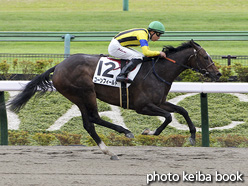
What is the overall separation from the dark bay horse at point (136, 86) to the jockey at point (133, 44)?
148 mm

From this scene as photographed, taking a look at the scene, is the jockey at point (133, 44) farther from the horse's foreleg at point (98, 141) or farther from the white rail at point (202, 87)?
the white rail at point (202, 87)

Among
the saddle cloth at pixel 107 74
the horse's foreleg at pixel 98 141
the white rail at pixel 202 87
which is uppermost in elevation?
the saddle cloth at pixel 107 74

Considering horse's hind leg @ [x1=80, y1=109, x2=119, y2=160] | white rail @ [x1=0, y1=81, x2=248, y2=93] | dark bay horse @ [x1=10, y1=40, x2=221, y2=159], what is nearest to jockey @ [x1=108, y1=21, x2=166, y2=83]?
dark bay horse @ [x1=10, y1=40, x2=221, y2=159]

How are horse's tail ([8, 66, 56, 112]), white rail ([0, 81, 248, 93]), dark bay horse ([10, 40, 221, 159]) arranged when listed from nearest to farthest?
dark bay horse ([10, 40, 221, 159]), horse's tail ([8, 66, 56, 112]), white rail ([0, 81, 248, 93])

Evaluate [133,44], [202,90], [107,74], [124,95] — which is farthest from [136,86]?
[202,90]

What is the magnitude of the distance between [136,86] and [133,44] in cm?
52

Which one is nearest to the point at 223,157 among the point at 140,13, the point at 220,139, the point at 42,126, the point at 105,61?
the point at 220,139

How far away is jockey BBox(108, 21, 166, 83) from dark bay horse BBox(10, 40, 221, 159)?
0.15 m

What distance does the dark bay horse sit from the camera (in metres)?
5.98

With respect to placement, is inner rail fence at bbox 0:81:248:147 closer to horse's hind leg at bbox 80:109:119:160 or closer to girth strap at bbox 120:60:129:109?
girth strap at bbox 120:60:129:109

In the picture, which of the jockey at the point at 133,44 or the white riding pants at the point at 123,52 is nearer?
the jockey at the point at 133,44

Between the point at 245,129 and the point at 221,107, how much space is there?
76 cm

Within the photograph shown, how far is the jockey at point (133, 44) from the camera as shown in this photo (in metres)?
5.93

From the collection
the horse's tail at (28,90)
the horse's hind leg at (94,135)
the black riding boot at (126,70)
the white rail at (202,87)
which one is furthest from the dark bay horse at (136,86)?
the white rail at (202,87)
